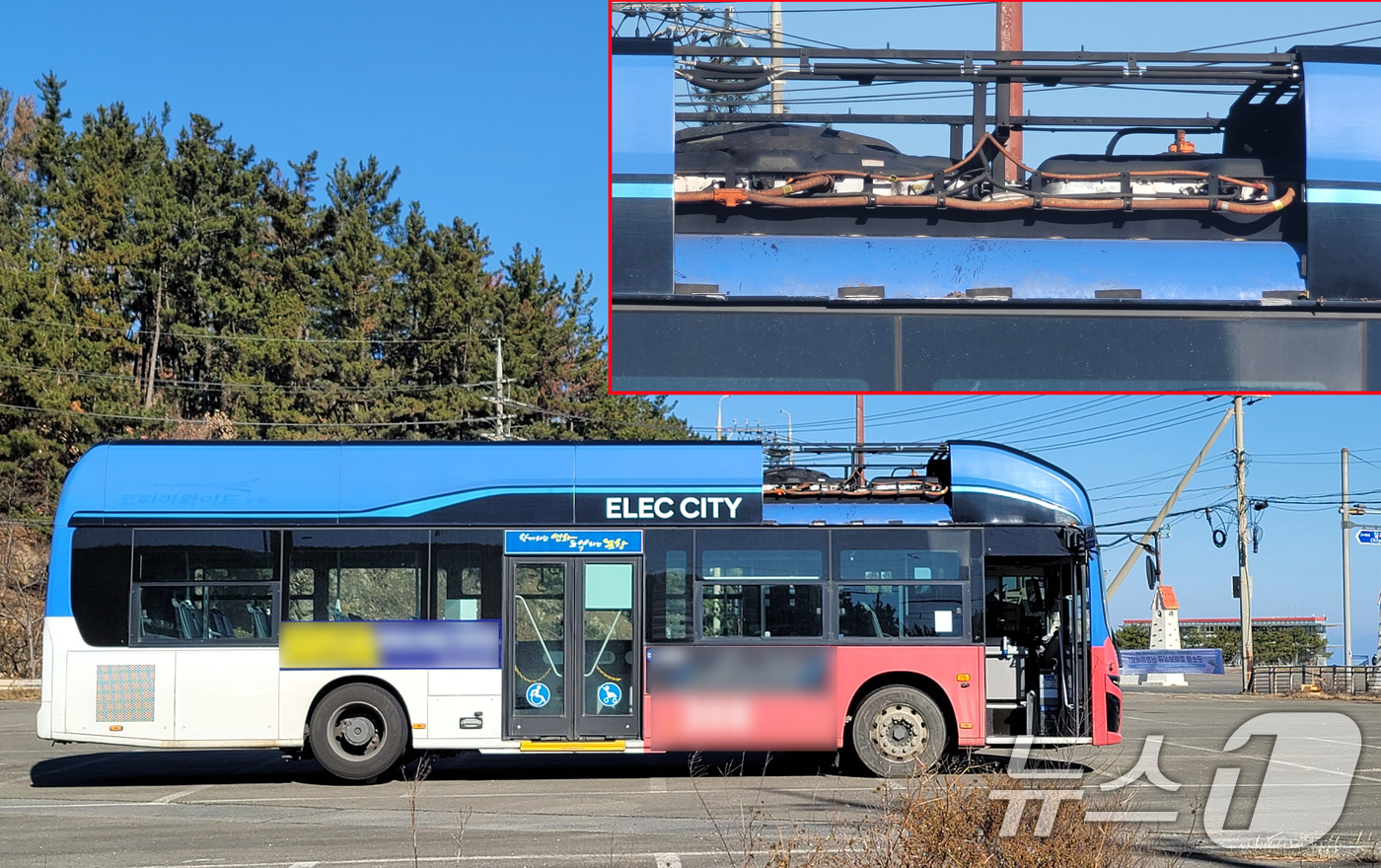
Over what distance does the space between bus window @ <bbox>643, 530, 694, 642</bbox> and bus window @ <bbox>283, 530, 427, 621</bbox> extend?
2341 millimetres

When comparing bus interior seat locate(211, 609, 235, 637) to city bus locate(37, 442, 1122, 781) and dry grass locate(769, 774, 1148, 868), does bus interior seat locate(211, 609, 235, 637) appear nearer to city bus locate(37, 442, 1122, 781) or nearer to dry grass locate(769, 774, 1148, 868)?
city bus locate(37, 442, 1122, 781)

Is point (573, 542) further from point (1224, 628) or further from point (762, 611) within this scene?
point (1224, 628)

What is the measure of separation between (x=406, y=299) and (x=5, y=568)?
16304mm

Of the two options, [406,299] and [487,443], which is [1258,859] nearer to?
[487,443]

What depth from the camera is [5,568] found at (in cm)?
4272

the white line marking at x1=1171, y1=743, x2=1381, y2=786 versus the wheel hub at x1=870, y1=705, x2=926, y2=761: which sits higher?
the wheel hub at x1=870, y1=705, x2=926, y2=761

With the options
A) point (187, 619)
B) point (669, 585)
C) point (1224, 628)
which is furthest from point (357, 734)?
point (1224, 628)

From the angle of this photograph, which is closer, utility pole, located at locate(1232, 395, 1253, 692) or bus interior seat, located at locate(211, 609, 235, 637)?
bus interior seat, located at locate(211, 609, 235, 637)

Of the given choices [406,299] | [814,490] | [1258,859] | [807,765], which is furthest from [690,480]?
[406,299]

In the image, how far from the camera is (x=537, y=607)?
14.3 meters

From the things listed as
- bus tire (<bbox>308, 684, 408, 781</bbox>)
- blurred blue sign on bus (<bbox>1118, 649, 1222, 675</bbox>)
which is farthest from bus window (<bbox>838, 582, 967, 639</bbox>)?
blurred blue sign on bus (<bbox>1118, 649, 1222, 675</bbox>)

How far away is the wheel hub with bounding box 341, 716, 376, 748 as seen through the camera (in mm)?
14156

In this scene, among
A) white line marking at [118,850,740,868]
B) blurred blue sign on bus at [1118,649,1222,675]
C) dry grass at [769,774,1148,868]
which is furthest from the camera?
blurred blue sign on bus at [1118,649,1222,675]

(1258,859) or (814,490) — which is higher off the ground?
(814,490)
